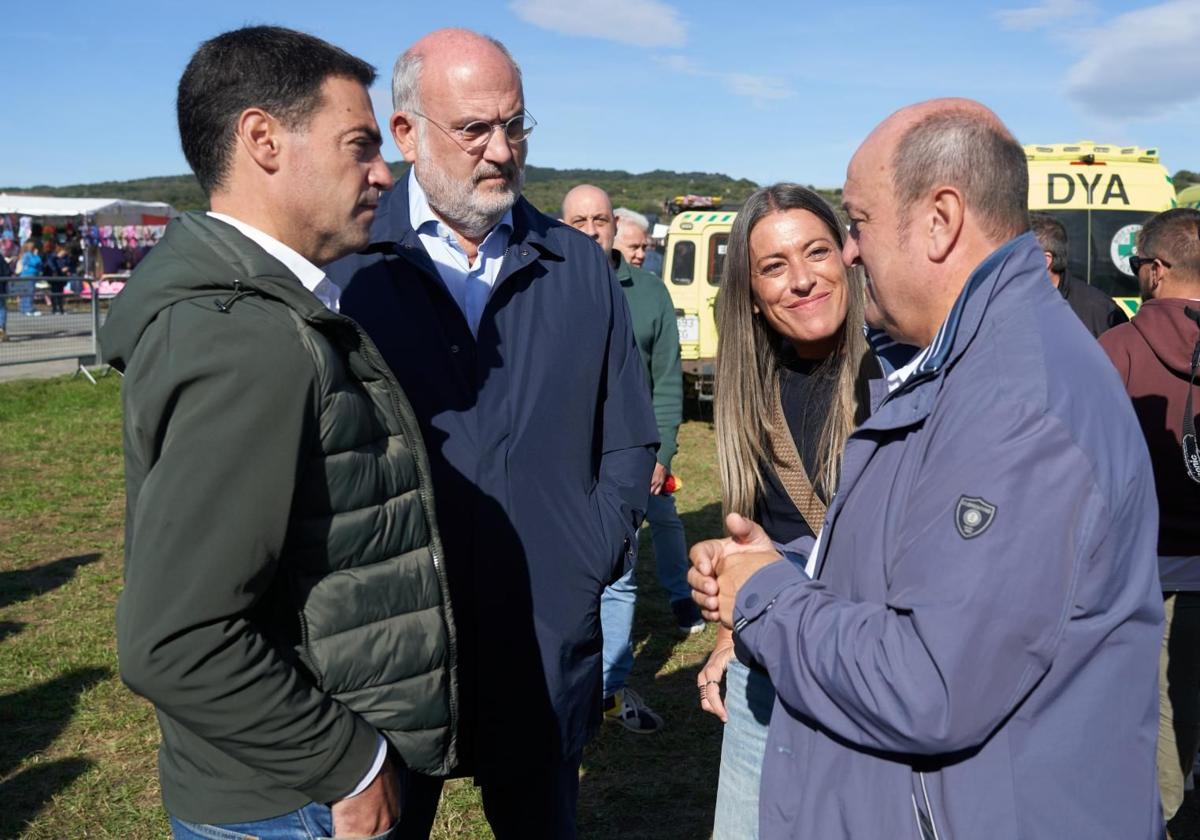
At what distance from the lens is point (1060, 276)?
6020mm

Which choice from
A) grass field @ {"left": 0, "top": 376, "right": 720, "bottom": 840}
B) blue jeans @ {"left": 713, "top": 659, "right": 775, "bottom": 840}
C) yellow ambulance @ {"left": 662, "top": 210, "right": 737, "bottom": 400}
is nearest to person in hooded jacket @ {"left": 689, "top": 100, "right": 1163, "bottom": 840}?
blue jeans @ {"left": 713, "top": 659, "right": 775, "bottom": 840}

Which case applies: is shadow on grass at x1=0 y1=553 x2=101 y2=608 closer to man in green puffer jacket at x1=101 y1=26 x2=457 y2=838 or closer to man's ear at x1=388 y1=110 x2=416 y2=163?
man's ear at x1=388 y1=110 x2=416 y2=163

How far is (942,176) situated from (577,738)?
1703mm

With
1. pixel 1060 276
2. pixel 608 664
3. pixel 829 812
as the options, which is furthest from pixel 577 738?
pixel 1060 276

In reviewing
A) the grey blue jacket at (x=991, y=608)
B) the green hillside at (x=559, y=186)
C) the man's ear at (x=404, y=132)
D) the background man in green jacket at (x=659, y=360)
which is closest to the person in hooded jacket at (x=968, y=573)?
the grey blue jacket at (x=991, y=608)

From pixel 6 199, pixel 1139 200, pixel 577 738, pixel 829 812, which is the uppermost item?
pixel 6 199

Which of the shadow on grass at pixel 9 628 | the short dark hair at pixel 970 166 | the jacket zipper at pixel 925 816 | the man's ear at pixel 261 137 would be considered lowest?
the shadow on grass at pixel 9 628

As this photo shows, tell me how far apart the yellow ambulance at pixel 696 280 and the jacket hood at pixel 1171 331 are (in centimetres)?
889

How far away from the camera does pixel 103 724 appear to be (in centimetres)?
492

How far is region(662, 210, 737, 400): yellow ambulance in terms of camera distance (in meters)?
13.1

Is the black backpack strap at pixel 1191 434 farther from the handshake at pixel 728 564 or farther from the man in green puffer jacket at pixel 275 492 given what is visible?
the man in green puffer jacket at pixel 275 492

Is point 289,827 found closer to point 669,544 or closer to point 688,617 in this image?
point 669,544

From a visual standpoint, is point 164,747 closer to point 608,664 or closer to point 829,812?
point 829,812

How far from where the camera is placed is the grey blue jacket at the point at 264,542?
4.92 feet
